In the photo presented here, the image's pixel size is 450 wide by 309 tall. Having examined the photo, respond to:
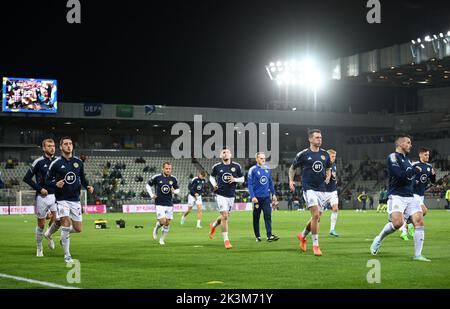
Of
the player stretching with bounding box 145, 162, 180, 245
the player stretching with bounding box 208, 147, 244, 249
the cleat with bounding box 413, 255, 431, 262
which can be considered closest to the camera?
the cleat with bounding box 413, 255, 431, 262

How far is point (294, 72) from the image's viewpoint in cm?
7156

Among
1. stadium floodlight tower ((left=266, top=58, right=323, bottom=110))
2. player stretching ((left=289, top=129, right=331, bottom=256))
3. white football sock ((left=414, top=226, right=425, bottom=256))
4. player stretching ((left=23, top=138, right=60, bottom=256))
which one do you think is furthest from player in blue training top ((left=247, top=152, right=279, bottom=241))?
stadium floodlight tower ((left=266, top=58, right=323, bottom=110))

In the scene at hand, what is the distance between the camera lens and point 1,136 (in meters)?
70.4

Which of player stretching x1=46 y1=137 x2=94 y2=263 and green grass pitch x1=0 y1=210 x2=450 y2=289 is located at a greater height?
player stretching x1=46 y1=137 x2=94 y2=263

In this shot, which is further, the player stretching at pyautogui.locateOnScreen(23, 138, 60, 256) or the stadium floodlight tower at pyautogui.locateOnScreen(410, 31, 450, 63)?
the stadium floodlight tower at pyautogui.locateOnScreen(410, 31, 450, 63)

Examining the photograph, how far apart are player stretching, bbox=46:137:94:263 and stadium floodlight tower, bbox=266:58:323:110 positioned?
2179 inches

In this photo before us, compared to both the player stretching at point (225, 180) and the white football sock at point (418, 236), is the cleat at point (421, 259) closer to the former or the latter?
the white football sock at point (418, 236)

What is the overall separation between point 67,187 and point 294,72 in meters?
57.2

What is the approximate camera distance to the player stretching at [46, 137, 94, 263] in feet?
51.3

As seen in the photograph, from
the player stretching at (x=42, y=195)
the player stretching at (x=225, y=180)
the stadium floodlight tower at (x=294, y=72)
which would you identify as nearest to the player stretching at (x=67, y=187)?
the player stretching at (x=42, y=195)

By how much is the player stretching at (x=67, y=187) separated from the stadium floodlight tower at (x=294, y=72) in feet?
182

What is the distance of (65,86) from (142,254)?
5580 centimetres

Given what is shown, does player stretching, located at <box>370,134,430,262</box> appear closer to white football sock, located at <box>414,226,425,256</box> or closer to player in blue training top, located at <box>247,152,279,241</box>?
white football sock, located at <box>414,226,425,256</box>
